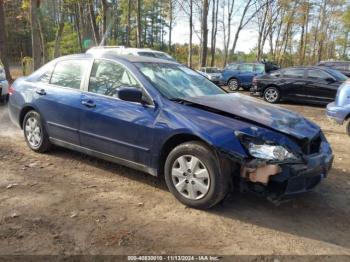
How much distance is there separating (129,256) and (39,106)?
3402 millimetres

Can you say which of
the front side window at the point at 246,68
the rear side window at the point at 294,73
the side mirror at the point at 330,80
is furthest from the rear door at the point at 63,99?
the front side window at the point at 246,68

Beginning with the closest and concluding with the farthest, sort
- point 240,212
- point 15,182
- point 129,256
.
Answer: point 129,256
point 240,212
point 15,182

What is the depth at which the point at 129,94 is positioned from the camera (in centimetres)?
458

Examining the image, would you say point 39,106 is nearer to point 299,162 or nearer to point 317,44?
point 299,162

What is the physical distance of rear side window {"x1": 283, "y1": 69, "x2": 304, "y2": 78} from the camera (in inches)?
570

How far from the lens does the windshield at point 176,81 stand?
4.88m

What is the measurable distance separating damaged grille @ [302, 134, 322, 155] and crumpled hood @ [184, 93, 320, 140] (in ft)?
0.19

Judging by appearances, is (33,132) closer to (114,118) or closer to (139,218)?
(114,118)

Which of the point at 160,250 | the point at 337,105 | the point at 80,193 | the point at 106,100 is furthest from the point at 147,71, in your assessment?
the point at 337,105

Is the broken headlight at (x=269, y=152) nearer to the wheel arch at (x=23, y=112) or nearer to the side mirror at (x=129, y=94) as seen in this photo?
the side mirror at (x=129, y=94)

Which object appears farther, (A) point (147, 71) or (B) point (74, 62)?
(B) point (74, 62)

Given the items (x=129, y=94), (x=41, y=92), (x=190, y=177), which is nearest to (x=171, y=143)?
(x=190, y=177)

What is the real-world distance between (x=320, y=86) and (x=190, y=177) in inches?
425

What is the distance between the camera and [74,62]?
577cm
